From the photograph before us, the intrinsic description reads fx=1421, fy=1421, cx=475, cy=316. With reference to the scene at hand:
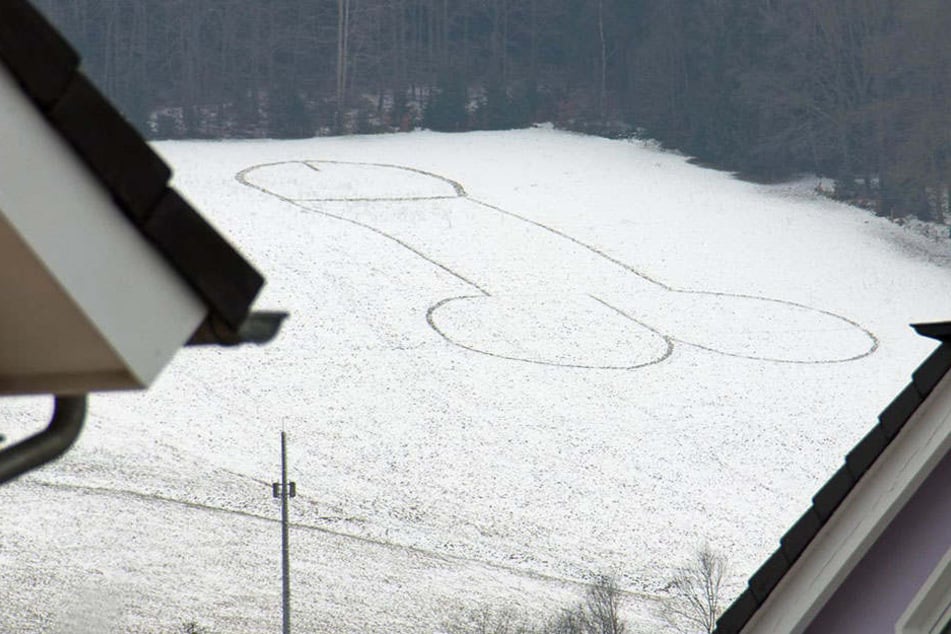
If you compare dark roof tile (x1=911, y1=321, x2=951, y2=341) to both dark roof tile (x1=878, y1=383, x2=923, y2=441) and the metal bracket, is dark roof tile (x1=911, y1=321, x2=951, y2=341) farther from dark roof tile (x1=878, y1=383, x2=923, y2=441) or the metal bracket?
the metal bracket

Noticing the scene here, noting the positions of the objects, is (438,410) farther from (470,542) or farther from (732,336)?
Answer: (732,336)

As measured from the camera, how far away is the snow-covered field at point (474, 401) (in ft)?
64.5

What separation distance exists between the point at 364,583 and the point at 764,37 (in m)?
33.6

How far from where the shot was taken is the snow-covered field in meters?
19.7

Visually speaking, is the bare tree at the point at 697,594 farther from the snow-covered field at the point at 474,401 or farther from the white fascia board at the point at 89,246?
the white fascia board at the point at 89,246

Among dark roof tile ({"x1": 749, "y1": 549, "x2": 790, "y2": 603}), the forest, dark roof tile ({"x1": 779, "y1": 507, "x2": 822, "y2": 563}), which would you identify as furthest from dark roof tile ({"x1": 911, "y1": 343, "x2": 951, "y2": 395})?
the forest

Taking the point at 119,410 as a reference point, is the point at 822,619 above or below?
above

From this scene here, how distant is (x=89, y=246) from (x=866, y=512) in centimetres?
197

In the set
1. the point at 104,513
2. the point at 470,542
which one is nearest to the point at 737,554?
the point at 470,542

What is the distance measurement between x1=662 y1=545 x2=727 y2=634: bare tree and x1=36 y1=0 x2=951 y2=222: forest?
26013 millimetres

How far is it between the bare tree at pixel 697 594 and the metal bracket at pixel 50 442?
16.7m

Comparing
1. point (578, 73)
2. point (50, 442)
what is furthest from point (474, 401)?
point (578, 73)

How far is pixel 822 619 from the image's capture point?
3.02 meters

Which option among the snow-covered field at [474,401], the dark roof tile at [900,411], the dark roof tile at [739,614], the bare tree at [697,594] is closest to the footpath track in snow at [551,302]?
the snow-covered field at [474,401]
